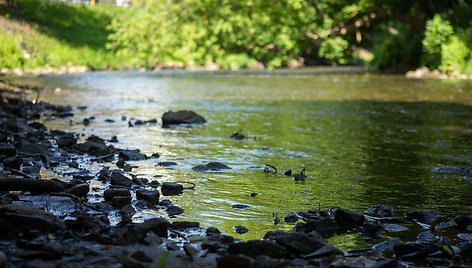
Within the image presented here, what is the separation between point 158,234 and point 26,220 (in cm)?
94

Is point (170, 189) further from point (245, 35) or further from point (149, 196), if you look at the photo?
point (245, 35)

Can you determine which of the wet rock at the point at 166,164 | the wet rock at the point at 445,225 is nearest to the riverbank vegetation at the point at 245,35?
the wet rock at the point at 166,164

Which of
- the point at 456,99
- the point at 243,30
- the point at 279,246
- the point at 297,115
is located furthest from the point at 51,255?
the point at 243,30

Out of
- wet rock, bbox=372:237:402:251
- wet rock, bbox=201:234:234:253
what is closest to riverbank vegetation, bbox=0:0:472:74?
wet rock, bbox=201:234:234:253

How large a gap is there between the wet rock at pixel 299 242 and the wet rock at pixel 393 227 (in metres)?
1.02

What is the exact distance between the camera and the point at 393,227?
225 inches

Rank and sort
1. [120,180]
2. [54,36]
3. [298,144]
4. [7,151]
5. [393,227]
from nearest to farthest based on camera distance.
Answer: [393,227]
[120,180]
[7,151]
[298,144]
[54,36]

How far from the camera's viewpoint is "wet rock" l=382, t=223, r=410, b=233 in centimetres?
565

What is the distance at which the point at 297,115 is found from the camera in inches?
608

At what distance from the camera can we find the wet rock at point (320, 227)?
5504 millimetres

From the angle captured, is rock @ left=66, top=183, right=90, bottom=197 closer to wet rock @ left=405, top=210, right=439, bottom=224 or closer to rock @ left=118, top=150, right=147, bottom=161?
rock @ left=118, top=150, right=147, bottom=161

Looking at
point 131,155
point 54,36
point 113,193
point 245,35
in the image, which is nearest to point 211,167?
point 131,155

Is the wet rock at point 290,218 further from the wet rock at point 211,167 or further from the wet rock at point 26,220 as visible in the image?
the wet rock at point 211,167

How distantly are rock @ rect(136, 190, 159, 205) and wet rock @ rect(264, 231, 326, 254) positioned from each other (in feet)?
5.91
